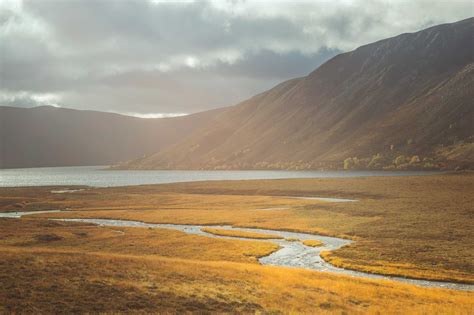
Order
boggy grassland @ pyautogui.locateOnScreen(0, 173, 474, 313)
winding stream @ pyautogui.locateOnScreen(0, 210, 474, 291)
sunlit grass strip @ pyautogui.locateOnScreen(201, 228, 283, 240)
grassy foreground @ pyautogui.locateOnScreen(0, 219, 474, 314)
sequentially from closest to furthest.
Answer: grassy foreground @ pyautogui.locateOnScreen(0, 219, 474, 314), boggy grassland @ pyautogui.locateOnScreen(0, 173, 474, 313), winding stream @ pyautogui.locateOnScreen(0, 210, 474, 291), sunlit grass strip @ pyautogui.locateOnScreen(201, 228, 283, 240)

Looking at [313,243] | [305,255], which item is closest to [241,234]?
[313,243]

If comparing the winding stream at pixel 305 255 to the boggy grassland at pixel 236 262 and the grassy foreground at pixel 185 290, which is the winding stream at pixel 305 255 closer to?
Answer: the boggy grassland at pixel 236 262

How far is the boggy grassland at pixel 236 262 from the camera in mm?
30219

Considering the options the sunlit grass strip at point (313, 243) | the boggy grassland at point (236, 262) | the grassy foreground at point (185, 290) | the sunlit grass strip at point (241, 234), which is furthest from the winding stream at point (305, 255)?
the grassy foreground at point (185, 290)

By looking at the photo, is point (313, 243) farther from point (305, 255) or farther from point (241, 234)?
point (241, 234)

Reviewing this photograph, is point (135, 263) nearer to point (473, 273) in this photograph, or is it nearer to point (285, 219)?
point (473, 273)

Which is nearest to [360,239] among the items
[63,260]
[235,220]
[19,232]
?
[235,220]

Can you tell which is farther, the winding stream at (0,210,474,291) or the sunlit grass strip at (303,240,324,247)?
the sunlit grass strip at (303,240,324,247)

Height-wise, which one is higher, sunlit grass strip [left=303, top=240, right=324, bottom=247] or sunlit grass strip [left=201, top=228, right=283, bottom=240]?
sunlit grass strip [left=303, top=240, right=324, bottom=247]

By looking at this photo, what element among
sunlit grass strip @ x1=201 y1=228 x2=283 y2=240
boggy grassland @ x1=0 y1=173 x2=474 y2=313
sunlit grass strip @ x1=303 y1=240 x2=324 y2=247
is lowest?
sunlit grass strip @ x1=201 y1=228 x2=283 y2=240

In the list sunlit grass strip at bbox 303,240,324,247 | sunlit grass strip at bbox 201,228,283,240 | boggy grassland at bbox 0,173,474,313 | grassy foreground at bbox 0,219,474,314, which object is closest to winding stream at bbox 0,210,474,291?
sunlit grass strip at bbox 303,240,324,247

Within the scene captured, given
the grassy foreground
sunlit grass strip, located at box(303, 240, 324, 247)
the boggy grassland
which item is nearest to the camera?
the grassy foreground

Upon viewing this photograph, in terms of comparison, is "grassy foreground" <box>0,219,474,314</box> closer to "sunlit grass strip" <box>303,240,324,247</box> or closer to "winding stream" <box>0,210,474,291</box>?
"winding stream" <box>0,210,474,291</box>

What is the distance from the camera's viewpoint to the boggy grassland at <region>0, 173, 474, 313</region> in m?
30.2
